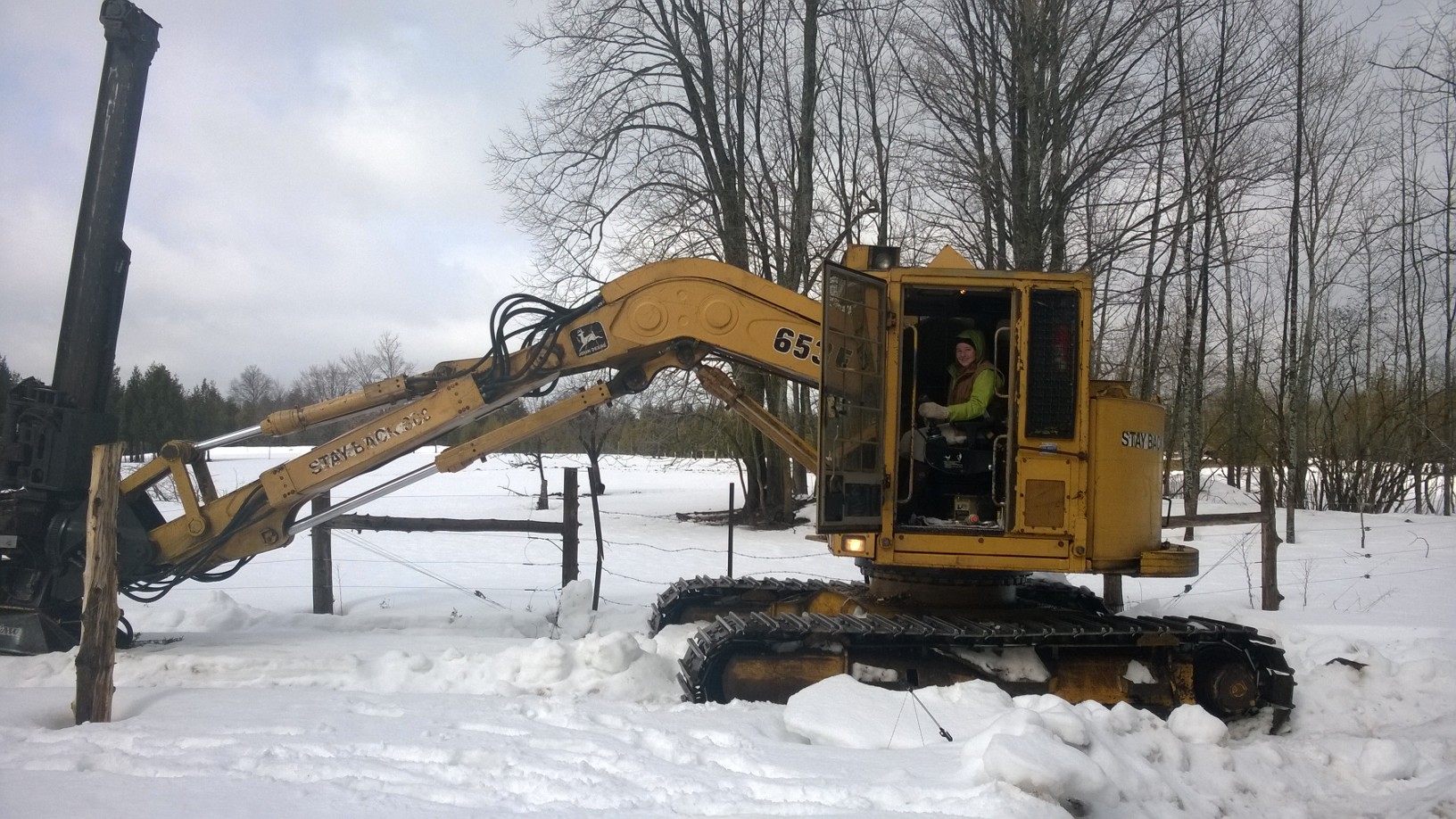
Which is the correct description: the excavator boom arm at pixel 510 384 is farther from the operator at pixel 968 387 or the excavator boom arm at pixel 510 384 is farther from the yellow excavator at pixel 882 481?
the operator at pixel 968 387

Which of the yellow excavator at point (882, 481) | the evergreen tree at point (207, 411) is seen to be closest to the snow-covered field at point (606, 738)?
the yellow excavator at point (882, 481)

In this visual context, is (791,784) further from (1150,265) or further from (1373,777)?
(1150,265)

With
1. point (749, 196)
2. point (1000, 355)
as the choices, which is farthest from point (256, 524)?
point (749, 196)

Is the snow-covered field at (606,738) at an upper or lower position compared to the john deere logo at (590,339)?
lower

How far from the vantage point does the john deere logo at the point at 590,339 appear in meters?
6.77

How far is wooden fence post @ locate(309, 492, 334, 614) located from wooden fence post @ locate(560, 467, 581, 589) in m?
2.19

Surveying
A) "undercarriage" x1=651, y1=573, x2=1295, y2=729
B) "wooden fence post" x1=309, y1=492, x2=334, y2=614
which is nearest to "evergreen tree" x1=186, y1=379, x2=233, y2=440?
"wooden fence post" x1=309, y1=492, x2=334, y2=614

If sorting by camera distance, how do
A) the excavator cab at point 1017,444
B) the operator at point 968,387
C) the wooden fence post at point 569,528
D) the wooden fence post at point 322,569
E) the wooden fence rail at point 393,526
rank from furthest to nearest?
1. the wooden fence post at point 569,528
2. the wooden fence post at point 322,569
3. the wooden fence rail at point 393,526
4. the operator at point 968,387
5. the excavator cab at point 1017,444

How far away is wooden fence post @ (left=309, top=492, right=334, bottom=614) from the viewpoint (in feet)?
30.4

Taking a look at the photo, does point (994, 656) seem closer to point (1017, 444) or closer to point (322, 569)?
point (1017, 444)

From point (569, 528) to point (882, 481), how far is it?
431 cm

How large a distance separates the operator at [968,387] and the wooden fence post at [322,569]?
589cm

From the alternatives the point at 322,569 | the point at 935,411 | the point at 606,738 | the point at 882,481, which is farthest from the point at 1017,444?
the point at 322,569

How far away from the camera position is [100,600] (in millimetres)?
5098
